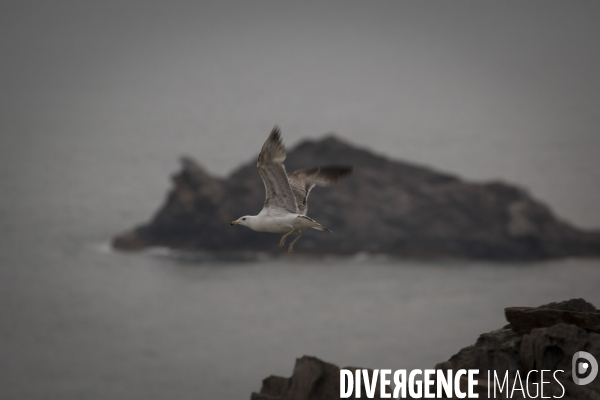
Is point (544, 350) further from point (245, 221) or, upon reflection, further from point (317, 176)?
point (317, 176)

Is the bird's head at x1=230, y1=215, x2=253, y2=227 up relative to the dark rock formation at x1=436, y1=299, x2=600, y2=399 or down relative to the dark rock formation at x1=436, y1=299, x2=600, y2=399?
up

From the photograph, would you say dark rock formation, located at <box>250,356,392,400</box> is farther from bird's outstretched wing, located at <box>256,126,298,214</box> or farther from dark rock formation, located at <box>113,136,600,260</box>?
dark rock formation, located at <box>113,136,600,260</box>

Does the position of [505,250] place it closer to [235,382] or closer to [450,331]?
[450,331]

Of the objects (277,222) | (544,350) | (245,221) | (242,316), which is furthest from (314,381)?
(242,316)

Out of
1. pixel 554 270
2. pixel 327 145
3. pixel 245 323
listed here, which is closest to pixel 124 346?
pixel 245 323

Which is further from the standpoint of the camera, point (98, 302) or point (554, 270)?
point (98, 302)

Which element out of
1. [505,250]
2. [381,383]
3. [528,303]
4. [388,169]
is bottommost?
[381,383]

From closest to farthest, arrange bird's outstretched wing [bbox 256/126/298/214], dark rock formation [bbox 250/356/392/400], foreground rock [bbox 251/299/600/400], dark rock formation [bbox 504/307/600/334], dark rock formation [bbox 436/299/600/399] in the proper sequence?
foreground rock [bbox 251/299/600/400], dark rock formation [bbox 436/299/600/399], dark rock formation [bbox 504/307/600/334], dark rock formation [bbox 250/356/392/400], bird's outstretched wing [bbox 256/126/298/214]

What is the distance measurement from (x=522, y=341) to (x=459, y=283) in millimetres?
169020

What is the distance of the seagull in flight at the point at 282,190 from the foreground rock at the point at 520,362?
4.26 m

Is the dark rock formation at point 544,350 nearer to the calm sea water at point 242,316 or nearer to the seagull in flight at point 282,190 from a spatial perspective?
the seagull in flight at point 282,190

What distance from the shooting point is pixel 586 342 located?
20.4 meters

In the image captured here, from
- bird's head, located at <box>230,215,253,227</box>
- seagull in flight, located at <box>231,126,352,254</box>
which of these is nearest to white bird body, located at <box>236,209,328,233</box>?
seagull in flight, located at <box>231,126,352,254</box>

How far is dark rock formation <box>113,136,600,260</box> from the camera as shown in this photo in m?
174
